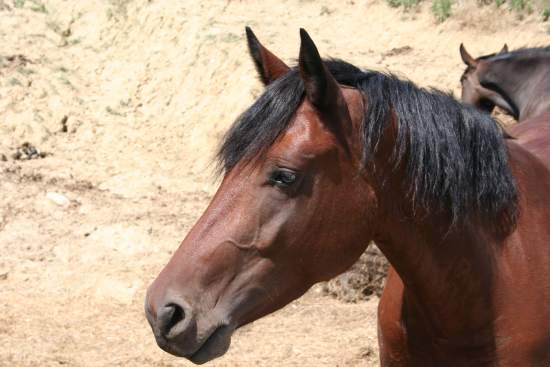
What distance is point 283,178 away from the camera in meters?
→ 2.24

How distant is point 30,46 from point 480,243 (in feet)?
30.2

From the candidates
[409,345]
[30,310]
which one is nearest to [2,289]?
[30,310]

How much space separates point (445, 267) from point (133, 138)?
7.15 metres

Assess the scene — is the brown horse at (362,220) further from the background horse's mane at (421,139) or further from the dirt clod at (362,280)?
the dirt clod at (362,280)

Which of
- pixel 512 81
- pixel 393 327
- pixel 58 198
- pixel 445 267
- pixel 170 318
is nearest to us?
pixel 170 318

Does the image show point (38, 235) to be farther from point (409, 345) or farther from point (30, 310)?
point (409, 345)

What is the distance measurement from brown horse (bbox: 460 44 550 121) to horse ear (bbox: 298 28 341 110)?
5964 millimetres

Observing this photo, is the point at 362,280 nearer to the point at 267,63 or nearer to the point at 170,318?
the point at 267,63

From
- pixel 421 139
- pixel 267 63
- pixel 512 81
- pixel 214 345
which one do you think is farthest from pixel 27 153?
pixel 421 139

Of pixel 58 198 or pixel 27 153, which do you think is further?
pixel 27 153

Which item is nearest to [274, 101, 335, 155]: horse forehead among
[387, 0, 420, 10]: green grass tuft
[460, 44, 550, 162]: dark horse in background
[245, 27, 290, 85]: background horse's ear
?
[245, 27, 290, 85]: background horse's ear

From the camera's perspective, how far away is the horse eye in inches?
88.1

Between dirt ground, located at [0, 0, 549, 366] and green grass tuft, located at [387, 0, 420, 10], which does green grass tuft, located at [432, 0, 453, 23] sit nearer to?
dirt ground, located at [0, 0, 549, 366]

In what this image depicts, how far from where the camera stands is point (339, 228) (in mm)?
2287
